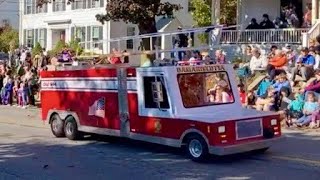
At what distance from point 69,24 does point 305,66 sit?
3046 cm

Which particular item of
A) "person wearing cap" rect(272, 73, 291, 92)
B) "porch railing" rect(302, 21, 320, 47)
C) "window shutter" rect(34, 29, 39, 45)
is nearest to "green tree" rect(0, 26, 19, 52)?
"window shutter" rect(34, 29, 39, 45)

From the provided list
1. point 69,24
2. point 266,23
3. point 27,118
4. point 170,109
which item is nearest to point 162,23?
point 69,24

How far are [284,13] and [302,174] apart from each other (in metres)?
20.7

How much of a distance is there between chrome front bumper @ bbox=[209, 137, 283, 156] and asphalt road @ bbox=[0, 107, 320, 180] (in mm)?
263

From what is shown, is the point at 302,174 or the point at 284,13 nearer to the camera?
the point at 302,174

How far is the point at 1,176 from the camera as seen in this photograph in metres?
10.4

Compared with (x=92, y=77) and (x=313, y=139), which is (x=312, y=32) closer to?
(x=313, y=139)

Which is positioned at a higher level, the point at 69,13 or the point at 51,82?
the point at 69,13

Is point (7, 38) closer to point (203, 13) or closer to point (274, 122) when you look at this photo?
point (203, 13)

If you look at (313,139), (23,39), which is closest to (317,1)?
(313,139)

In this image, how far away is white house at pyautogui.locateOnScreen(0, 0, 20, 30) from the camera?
6819cm

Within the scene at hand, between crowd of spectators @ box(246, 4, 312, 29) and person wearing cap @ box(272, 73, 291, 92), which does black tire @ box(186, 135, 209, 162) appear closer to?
person wearing cap @ box(272, 73, 291, 92)

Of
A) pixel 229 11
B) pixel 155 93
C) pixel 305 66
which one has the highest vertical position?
pixel 229 11

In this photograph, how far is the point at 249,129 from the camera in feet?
38.2
